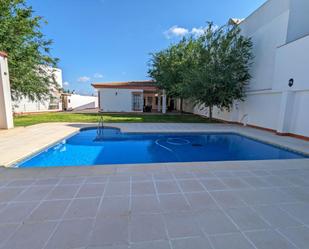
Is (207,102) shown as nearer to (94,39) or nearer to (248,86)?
(248,86)

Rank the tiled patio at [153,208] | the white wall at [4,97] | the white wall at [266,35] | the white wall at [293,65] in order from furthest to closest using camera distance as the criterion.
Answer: the white wall at [266,35] < the white wall at [4,97] < the white wall at [293,65] < the tiled patio at [153,208]

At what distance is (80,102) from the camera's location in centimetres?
2864

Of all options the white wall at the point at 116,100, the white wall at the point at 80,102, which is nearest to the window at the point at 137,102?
the white wall at the point at 116,100

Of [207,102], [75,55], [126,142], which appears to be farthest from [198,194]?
[75,55]

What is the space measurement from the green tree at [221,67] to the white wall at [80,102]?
20171 mm

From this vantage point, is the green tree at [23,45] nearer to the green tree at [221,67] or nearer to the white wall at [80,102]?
the green tree at [221,67]

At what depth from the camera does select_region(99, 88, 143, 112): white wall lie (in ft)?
66.9

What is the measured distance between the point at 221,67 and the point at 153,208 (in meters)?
10.9

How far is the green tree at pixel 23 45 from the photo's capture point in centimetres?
1024

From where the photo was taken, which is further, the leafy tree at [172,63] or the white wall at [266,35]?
the leafy tree at [172,63]

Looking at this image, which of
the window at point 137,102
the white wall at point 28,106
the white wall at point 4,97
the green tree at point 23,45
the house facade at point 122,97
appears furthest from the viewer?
the window at point 137,102

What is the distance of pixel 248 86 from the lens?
1151 cm

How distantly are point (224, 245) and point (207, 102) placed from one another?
436 inches

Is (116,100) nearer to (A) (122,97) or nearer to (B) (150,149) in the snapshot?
(A) (122,97)
